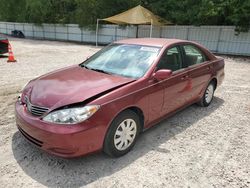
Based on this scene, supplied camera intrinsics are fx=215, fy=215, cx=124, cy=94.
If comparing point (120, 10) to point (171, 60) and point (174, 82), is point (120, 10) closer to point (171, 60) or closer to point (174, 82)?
point (171, 60)

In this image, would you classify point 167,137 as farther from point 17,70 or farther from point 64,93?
point 17,70

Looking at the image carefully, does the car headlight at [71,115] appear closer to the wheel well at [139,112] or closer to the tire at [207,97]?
the wheel well at [139,112]

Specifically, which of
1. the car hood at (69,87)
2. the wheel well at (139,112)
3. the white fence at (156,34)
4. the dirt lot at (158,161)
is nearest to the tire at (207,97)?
the dirt lot at (158,161)

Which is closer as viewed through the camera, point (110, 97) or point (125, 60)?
point (110, 97)

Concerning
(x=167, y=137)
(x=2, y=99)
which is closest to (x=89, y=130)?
(x=167, y=137)

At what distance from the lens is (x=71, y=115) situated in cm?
249

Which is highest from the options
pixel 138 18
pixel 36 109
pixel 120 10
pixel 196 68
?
pixel 120 10

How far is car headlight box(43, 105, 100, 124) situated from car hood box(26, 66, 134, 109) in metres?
0.10

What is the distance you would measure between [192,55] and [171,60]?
793 millimetres

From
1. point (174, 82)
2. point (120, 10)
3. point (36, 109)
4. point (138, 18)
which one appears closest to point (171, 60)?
point (174, 82)

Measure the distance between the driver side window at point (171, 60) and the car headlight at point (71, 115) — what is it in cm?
139

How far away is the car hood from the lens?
2633 millimetres

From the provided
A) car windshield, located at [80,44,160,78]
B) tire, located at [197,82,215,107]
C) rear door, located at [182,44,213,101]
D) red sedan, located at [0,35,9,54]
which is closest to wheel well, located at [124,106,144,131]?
car windshield, located at [80,44,160,78]

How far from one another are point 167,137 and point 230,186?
48.0 inches
